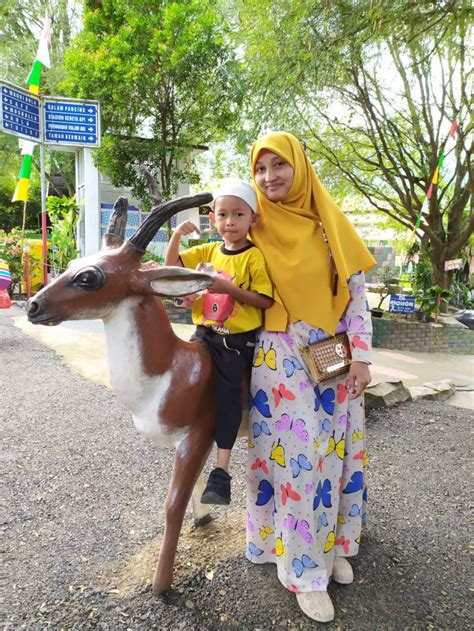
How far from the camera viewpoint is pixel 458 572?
7.63 feet

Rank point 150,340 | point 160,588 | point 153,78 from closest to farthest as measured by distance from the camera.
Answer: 1. point 150,340
2. point 160,588
3. point 153,78

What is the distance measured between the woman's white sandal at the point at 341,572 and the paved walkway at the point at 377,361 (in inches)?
152

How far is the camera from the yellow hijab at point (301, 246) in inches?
69.4

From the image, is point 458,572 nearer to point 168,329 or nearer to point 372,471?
point 372,471

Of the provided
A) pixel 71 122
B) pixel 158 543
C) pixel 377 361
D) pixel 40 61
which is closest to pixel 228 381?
pixel 158 543

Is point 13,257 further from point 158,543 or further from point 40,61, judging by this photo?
point 158,543

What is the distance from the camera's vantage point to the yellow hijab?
1.76m

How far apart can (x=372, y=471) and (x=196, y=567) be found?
71.0 inches

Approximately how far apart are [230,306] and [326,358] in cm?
42

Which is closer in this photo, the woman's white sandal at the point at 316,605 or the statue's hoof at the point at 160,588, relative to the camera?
the woman's white sandal at the point at 316,605

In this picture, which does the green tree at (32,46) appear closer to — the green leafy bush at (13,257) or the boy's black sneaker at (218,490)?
the green leafy bush at (13,257)

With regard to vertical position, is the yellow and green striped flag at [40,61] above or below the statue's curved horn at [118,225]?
above

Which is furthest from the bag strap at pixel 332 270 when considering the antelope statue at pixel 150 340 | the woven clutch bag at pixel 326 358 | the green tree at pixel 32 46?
the green tree at pixel 32 46

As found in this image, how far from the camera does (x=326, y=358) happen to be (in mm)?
1812
